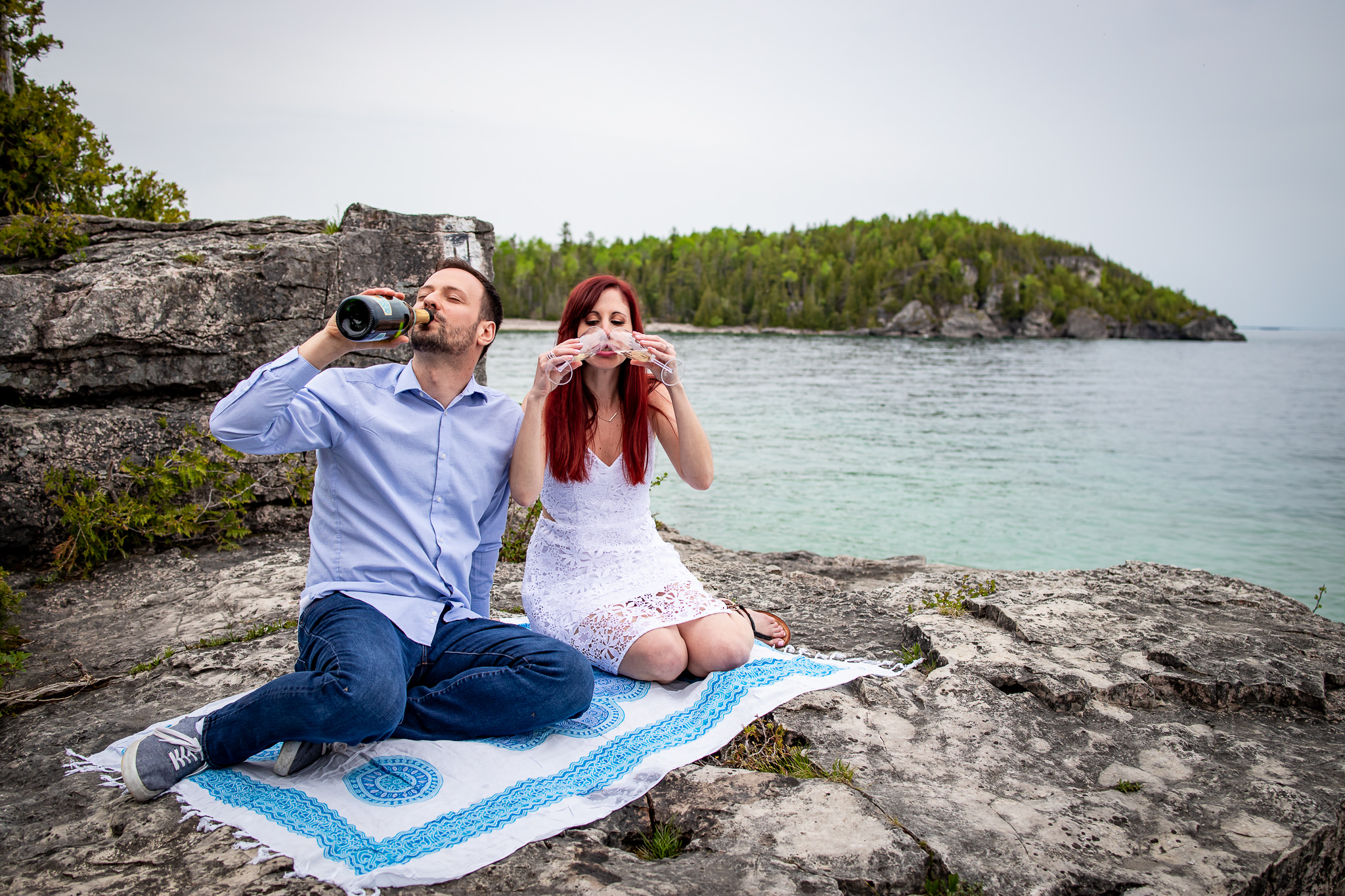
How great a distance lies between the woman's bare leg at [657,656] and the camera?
127 inches

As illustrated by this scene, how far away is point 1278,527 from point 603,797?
16.1 metres

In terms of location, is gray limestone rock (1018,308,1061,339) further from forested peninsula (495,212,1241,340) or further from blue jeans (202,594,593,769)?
blue jeans (202,594,593,769)

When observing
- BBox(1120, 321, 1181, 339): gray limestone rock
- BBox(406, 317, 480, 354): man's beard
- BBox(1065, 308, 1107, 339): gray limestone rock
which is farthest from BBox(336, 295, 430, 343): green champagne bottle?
BBox(1120, 321, 1181, 339): gray limestone rock

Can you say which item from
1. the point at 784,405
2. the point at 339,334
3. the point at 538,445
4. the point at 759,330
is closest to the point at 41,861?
the point at 339,334

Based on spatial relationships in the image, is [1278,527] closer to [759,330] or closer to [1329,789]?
[1329,789]

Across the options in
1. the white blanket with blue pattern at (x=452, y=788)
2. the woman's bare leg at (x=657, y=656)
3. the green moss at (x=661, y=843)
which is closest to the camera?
the white blanket with blue pattern at (x=452, y=788)

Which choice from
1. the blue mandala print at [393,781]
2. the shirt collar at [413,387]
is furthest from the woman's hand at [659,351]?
the blue mandala print at [393,781]

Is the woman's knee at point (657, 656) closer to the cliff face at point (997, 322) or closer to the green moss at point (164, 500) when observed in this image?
the green moss at point (164, 500)

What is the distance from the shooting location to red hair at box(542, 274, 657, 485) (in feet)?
11.5

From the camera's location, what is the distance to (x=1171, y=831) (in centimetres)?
242

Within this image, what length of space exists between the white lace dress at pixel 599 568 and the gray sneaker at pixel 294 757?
1.04 metres

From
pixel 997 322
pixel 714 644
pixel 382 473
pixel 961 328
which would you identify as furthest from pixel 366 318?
pixel 997 322

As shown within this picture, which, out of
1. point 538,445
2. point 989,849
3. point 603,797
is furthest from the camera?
point 538,445

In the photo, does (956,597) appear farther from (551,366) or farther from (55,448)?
(55,448)
